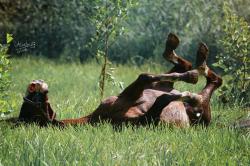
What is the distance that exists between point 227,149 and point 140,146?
2.18ft

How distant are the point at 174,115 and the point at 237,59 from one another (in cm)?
255

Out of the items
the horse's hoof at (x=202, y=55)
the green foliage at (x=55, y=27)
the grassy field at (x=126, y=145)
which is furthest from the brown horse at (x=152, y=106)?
the green foliage at (x=55, y=27)

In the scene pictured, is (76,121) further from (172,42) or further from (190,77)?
(172,42)

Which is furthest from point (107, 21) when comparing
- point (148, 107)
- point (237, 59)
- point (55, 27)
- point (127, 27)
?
point (55, 27)

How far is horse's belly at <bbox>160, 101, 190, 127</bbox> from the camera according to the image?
5.39 meters

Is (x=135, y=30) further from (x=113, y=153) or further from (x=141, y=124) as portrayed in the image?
(x=113, y=153)

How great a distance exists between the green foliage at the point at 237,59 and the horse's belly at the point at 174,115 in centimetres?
196

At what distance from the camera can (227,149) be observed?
4512 mm

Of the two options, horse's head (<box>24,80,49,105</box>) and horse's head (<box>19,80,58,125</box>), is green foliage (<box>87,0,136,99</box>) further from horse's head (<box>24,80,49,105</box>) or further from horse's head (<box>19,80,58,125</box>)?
horse's head (<box>24,80,49,105</box>)

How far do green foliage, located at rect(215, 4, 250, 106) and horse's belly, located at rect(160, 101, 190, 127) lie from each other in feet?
6.43

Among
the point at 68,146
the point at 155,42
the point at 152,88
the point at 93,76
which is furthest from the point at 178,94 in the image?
the point at 155,42

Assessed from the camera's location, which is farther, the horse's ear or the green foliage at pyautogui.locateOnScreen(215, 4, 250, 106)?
the green foliage at pyautogui.locateOnScreen(215, 4, 250, 106)

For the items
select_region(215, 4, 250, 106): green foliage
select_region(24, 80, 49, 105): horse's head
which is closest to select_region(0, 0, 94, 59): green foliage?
select_region(215, 4, 250, 106): green foliage

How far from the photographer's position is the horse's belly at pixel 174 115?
5.39m
